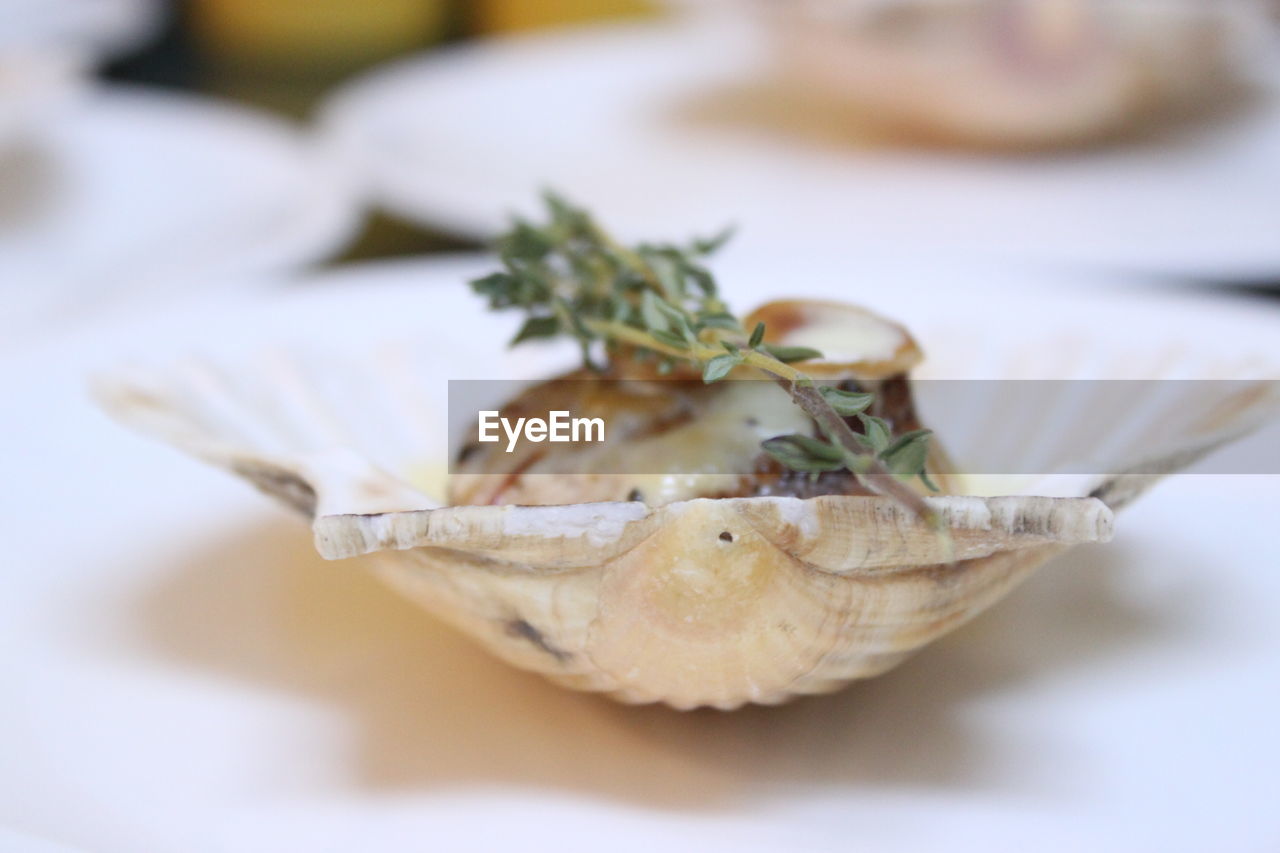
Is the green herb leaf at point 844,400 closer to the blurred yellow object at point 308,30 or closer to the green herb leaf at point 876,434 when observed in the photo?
the green herb leaf at point 876,434

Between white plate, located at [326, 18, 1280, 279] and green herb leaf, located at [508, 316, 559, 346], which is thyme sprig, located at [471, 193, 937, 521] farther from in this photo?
white plate, located at [326, 18, 1280, 279]

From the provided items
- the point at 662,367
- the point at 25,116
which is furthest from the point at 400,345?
the point at 25,116

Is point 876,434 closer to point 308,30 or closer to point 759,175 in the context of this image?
point 759,175

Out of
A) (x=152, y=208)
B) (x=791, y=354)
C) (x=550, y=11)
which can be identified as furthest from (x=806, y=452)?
(x=550, y=11)

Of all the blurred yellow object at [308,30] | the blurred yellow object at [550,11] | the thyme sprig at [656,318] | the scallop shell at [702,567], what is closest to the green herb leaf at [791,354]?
the thyme sprig at [656,318]

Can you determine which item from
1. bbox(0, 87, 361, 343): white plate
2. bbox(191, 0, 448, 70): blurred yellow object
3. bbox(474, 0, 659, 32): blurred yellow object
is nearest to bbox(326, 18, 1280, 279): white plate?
bbox(0, 87, 361, 343): white plate
